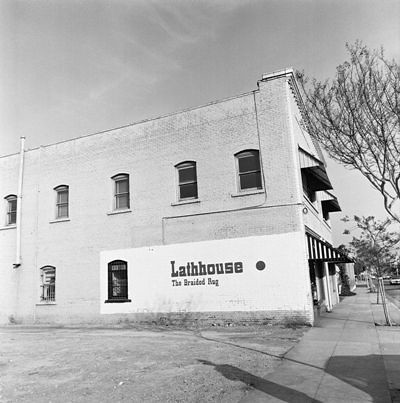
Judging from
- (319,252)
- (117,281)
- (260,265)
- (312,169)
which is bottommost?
(117,281)

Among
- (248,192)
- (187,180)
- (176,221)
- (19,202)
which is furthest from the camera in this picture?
(19,202)

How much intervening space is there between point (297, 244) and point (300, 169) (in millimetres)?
3065

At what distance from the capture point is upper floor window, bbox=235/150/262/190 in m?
15.5

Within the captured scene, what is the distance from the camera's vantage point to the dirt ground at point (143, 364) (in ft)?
21.3

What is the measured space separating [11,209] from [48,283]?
15.5 ft

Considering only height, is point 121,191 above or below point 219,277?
above

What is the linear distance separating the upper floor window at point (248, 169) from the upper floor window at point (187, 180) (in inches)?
75.3

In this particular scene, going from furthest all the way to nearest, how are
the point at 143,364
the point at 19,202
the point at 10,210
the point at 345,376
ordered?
the point at 10,210
the point at 19,202
the point at 143,364
the point at 345,376

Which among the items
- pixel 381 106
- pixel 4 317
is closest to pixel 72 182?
pixel 4 317

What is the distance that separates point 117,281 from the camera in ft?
57.2

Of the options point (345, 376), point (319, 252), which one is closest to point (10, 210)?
point (319, 252)

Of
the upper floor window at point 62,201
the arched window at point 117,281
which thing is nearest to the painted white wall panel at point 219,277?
the arched window at point 117,281

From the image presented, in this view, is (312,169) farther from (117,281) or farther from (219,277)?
(117,281)

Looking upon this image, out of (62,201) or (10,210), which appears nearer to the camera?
(62,201)
